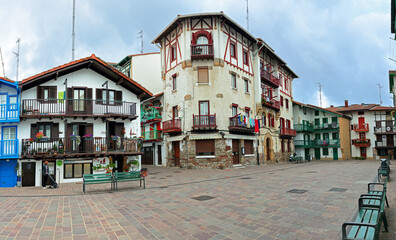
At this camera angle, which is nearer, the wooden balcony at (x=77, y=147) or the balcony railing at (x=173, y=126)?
the wooden balcony at (x=77, y=147)

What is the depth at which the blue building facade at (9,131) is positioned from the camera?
16.7 meters

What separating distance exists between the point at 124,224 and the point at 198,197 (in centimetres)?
396

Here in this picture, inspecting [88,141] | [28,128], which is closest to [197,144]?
[88,141]

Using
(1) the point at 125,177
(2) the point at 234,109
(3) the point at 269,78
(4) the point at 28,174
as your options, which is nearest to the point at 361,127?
(3) the point at 269,78

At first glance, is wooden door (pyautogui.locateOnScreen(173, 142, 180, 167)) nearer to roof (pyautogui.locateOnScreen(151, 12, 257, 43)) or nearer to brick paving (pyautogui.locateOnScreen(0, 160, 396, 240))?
roof (pyautogui.locateOnScreen(151, 12, 257, 43))

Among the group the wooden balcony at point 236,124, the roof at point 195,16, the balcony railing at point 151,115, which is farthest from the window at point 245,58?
the balcony railing at point 151,115

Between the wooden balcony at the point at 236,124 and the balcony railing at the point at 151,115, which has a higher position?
the balcony railing at the point at 151,115

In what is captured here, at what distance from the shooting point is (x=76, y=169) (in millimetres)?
18125

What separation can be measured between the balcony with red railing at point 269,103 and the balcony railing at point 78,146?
17.1m

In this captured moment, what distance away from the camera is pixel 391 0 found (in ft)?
30.9

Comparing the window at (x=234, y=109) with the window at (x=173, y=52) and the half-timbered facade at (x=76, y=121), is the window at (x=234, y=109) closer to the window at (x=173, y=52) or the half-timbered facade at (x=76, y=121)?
the window at (x=173, y=52)

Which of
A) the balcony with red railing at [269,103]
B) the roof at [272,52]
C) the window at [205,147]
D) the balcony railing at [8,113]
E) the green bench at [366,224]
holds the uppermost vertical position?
the roof at [272,52]

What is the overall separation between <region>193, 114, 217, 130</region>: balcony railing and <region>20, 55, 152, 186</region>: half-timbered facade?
6.12m

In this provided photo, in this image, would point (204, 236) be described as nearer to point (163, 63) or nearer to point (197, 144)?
point (197, 144)
